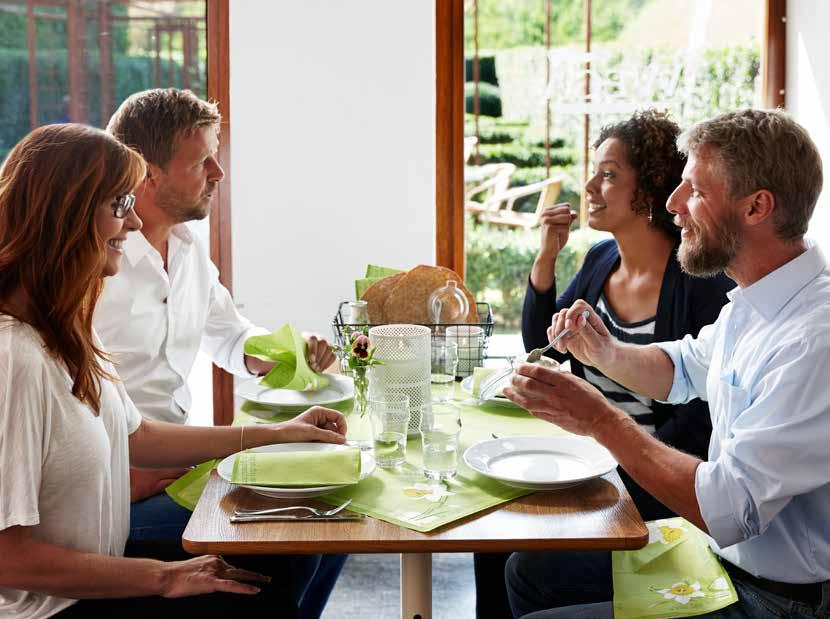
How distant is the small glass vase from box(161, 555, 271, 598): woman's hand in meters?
0.35

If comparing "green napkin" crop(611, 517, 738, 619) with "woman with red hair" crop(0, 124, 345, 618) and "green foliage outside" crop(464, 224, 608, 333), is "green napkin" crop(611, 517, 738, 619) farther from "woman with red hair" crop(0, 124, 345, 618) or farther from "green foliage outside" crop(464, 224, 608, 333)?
"green foliage outside" crop(464, 224, 608, 333)

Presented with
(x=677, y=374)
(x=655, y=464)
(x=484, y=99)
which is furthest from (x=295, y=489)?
(x=484, y=99)

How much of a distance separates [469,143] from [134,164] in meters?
2.06

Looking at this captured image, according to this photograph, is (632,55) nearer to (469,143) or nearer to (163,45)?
(469,143)

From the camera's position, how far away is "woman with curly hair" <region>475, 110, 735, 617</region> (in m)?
2.26

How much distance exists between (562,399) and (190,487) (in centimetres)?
66

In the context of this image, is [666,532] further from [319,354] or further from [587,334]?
[319,354]

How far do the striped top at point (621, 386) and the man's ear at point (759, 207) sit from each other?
0.64m

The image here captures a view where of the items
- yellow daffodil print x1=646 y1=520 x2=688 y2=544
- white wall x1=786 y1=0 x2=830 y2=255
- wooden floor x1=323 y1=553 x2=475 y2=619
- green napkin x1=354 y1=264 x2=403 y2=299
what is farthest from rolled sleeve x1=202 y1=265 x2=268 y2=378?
white wall x1=786 y1=0 x2=830 y2=255

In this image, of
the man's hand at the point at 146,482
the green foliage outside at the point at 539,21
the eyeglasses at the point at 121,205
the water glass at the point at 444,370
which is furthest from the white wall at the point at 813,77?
the eyeglasses at the point at 121,205

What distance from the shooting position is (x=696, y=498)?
57.9 inches

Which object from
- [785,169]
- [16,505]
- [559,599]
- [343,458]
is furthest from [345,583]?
[785,169]

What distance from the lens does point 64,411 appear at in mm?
1464

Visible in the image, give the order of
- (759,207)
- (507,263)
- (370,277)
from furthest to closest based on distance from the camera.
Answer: (507,263) < (370,277) < (759,207)
